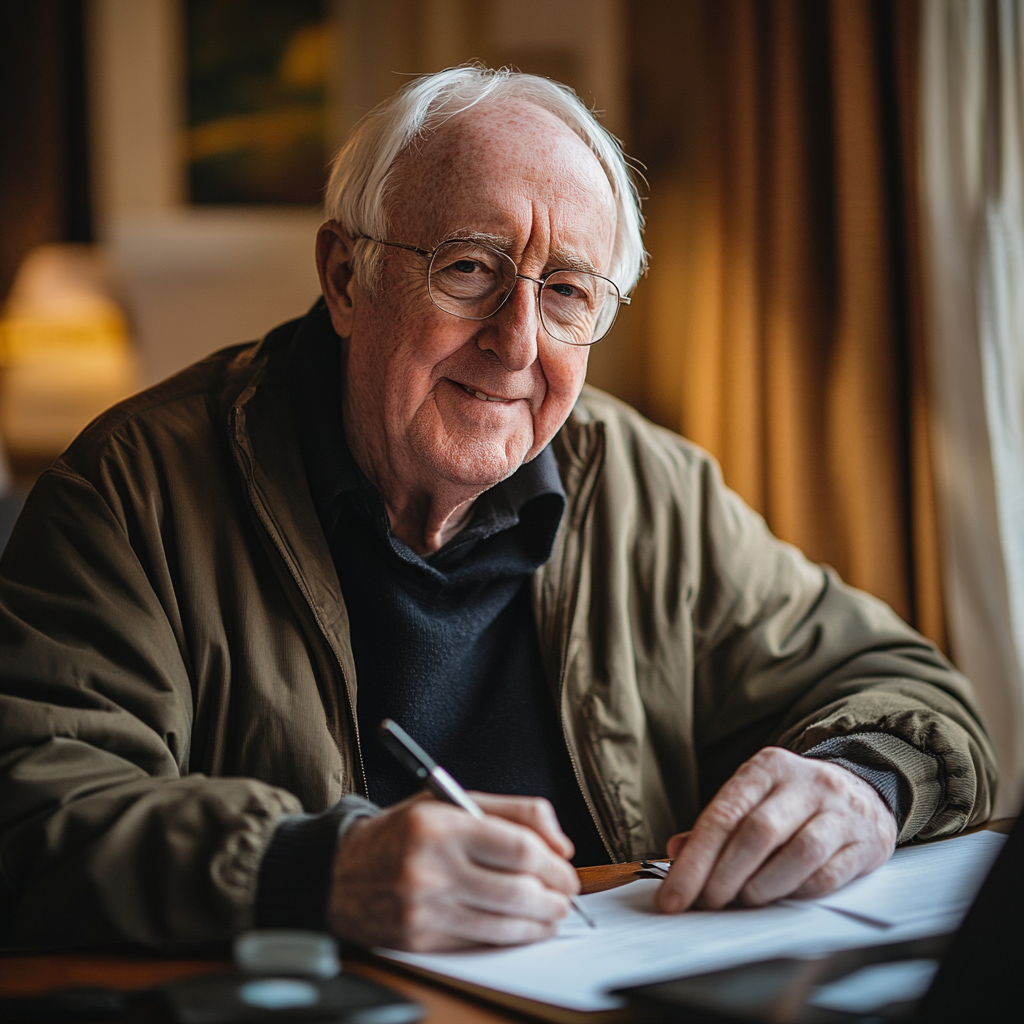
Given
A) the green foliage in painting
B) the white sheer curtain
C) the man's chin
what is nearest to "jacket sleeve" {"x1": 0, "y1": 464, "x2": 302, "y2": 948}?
the man's chin

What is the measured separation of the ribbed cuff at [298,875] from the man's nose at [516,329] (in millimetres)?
606

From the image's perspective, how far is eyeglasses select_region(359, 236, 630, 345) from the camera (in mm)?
1217

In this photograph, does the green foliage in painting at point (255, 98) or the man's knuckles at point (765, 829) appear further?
the green foliage in painting at point (255, 98)

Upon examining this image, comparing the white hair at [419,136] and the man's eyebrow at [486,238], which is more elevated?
the white hair at [419,136]

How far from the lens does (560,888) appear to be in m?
0.80

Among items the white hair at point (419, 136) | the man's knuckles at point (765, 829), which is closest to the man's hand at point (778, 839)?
the man's knuckles at point (765, 829)

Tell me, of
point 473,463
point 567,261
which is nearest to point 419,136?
point 567,261

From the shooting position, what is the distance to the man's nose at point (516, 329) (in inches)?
48.4

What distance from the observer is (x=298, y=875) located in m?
0.79

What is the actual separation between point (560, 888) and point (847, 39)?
1.94m

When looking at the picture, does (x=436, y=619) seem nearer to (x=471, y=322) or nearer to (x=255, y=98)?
(x=471, y=322)

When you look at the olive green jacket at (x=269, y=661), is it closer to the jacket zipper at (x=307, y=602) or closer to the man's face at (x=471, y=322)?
the jacket zipper at (x=307, y=602)

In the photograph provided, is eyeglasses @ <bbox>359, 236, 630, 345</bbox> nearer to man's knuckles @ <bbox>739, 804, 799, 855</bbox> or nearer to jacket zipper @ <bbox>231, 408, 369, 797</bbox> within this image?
jacket zipper @ <bbox>231, 408, 369, 797</bbox>

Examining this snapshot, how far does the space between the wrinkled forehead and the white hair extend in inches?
0.8
